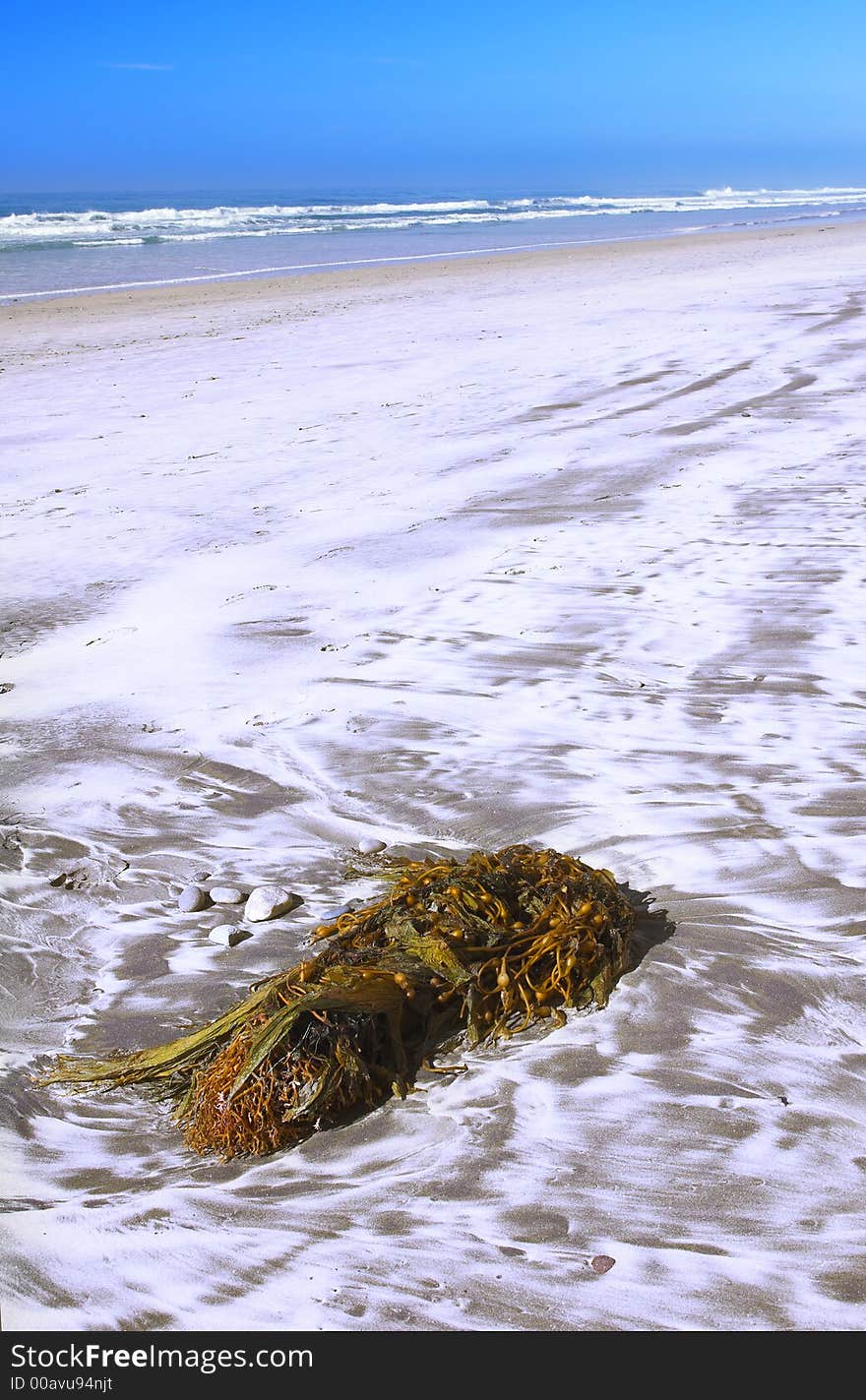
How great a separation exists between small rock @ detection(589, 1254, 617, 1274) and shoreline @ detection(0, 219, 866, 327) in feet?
53.2

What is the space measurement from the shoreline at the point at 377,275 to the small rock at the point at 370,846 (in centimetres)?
1465

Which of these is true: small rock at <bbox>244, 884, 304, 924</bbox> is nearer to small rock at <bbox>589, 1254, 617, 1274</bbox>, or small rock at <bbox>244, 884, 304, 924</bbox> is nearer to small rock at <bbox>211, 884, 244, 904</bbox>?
small rock at <bbox>211, 884, 244, 904</bbox>

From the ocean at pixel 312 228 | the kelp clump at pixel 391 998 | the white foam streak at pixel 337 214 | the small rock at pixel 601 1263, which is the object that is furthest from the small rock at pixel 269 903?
the white foam streak at pixel 337 214

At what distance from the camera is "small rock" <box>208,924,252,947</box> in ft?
9.89

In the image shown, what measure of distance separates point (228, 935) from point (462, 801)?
3.07 ft

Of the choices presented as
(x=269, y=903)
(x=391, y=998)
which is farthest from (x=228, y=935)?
(x=391, y=998)

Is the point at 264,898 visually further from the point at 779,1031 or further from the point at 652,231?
the point at 652,231

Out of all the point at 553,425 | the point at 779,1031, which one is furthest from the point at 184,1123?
the point at 553,425

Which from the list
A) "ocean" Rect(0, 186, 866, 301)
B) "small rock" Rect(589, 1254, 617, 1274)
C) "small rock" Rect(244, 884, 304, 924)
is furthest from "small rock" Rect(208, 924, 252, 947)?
"ocean" Rect(0, 186, 866, 301)

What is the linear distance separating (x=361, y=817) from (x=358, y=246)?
99.3ft

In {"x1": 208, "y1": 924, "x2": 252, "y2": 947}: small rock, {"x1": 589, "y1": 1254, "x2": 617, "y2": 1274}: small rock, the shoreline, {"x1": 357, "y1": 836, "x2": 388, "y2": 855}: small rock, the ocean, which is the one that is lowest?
{"x1": 589, "y1": 1254, "x2": 617, "y2": 1274}: small rock

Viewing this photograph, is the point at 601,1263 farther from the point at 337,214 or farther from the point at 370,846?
the point at 337,214

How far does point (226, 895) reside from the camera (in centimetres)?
321

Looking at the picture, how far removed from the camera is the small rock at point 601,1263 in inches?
80.2
